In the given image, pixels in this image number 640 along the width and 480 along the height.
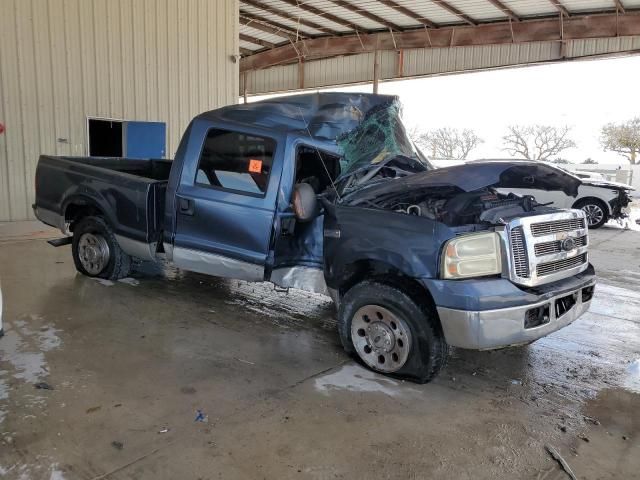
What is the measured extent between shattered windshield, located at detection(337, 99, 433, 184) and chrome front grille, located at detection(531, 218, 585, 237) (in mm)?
1354

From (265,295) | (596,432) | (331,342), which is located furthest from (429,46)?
(596,432)

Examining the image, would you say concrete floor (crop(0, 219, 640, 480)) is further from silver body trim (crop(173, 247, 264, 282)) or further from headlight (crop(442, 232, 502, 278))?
headlight (crop(442, 232, 502, 278))

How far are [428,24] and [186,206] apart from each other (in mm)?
14125

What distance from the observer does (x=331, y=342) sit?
14.7 feet

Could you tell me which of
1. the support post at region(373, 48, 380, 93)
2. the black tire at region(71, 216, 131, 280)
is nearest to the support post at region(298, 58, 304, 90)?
the support post at region(373, 48, 380, 93)

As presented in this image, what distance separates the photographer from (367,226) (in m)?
3.66

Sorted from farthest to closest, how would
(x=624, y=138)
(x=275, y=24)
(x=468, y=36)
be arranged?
(x=624, y=138) → (x=275, y=24) → (x=468, y=36)

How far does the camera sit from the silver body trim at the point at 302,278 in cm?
427

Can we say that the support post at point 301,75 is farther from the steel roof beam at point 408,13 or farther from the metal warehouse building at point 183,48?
the steel roof beam at point 408,13

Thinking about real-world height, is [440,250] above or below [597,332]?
above

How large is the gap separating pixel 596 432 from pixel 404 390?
1181 millimetres

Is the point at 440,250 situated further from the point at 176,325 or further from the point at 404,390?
the point at 176,325

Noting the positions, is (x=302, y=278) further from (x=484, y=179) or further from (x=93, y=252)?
(x=93, y=252)

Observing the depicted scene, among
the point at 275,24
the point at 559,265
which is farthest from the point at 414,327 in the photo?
the point at 275,24
